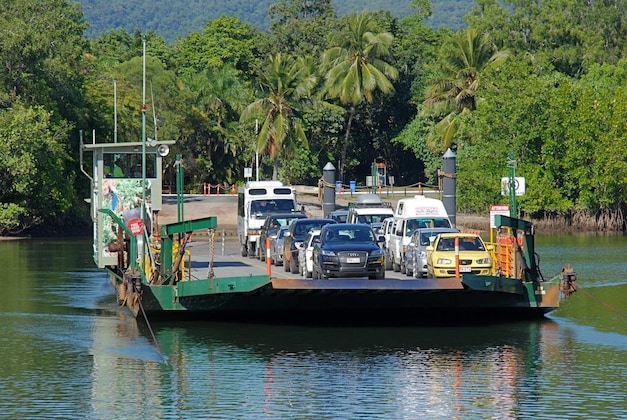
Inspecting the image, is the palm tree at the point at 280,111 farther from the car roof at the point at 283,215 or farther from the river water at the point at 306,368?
the river water at the point at 306,368

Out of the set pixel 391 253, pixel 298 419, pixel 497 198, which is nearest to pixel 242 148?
pixel 497 198

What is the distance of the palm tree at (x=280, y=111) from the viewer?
324ft

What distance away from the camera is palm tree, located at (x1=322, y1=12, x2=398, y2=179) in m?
103

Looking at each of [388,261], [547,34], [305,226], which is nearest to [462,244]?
[388,261]

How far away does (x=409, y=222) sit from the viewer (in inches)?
1630

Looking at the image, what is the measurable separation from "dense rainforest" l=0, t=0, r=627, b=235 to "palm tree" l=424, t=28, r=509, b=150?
14 centimetres

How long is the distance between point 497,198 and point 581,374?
2188 inches

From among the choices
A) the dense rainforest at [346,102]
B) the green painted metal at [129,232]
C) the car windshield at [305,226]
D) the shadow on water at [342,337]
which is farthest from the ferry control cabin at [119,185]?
the dense rainforest at [346,102]

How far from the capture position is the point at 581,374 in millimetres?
27734

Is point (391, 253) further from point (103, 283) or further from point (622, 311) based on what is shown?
point (103, 283)

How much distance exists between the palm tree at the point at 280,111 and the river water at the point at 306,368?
5774 cm

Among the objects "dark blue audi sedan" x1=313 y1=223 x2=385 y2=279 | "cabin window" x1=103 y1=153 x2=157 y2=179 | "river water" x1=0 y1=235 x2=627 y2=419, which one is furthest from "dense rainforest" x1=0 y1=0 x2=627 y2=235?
"dark blue audi sedan" x1=313 y1=223 x2=385 y2=279

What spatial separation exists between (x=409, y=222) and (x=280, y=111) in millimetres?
59149

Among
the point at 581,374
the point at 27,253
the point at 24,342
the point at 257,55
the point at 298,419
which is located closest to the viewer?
the point at 298,419
